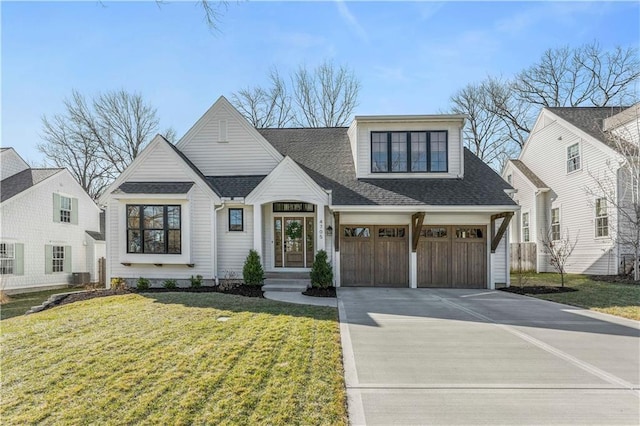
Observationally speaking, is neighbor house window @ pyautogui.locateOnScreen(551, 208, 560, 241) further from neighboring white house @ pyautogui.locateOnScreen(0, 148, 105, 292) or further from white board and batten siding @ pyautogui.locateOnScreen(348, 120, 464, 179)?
neighboring white house @ pyautogui.locateOnScreen(0, 148, 105, 292)

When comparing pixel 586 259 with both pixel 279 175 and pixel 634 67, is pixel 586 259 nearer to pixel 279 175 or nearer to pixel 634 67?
pixel 279 175

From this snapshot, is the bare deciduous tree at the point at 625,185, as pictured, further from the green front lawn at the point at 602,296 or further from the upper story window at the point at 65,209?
the upper story window at the point at 65,209

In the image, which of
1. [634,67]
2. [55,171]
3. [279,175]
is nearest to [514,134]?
[634,67]

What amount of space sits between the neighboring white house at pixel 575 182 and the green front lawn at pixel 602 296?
105 inches

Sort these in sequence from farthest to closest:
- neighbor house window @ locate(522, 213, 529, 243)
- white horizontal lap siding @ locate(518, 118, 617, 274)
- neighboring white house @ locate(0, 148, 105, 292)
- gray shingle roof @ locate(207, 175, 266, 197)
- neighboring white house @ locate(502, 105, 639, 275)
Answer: neighbor house window @ locate(522, 213, 529, 243) → neighboring white house @ locate(0, 148, 105, 292) → white horizontal lap siding @ locate(518, 118, 617, 274) → neighboring white house @ locate(502, 105, 639, 275) → gray shingle roof @ locate(207, 175, 266, 197)

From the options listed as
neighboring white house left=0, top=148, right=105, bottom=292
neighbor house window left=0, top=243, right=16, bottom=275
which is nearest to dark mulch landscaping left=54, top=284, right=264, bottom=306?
neighboring white house left=0, top=148, right=105, bottom=292

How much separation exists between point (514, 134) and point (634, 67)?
8.77 metres

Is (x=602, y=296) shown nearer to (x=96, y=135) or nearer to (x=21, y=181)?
(x=21, y=181)

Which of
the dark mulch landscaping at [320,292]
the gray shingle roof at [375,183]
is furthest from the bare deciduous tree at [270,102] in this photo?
the dark mulch landscaping at [320,292]

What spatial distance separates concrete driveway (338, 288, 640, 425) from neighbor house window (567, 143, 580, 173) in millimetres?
10842

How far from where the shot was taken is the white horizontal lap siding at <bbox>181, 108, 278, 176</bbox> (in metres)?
14.3

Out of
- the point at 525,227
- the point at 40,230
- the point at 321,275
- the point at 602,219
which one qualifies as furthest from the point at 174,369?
the point at 525,227

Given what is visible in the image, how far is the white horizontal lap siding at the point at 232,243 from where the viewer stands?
527 inches

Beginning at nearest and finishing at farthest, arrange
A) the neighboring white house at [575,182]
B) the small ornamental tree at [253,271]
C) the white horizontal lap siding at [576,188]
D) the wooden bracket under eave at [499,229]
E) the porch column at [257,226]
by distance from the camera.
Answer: the small ornamental tree at [253,271]
the wooden bracket under eave at [499,229]
the porch column at [257,226]
the neighboring white house at [575,182]
the white horizontal lap siding at [576,188]
